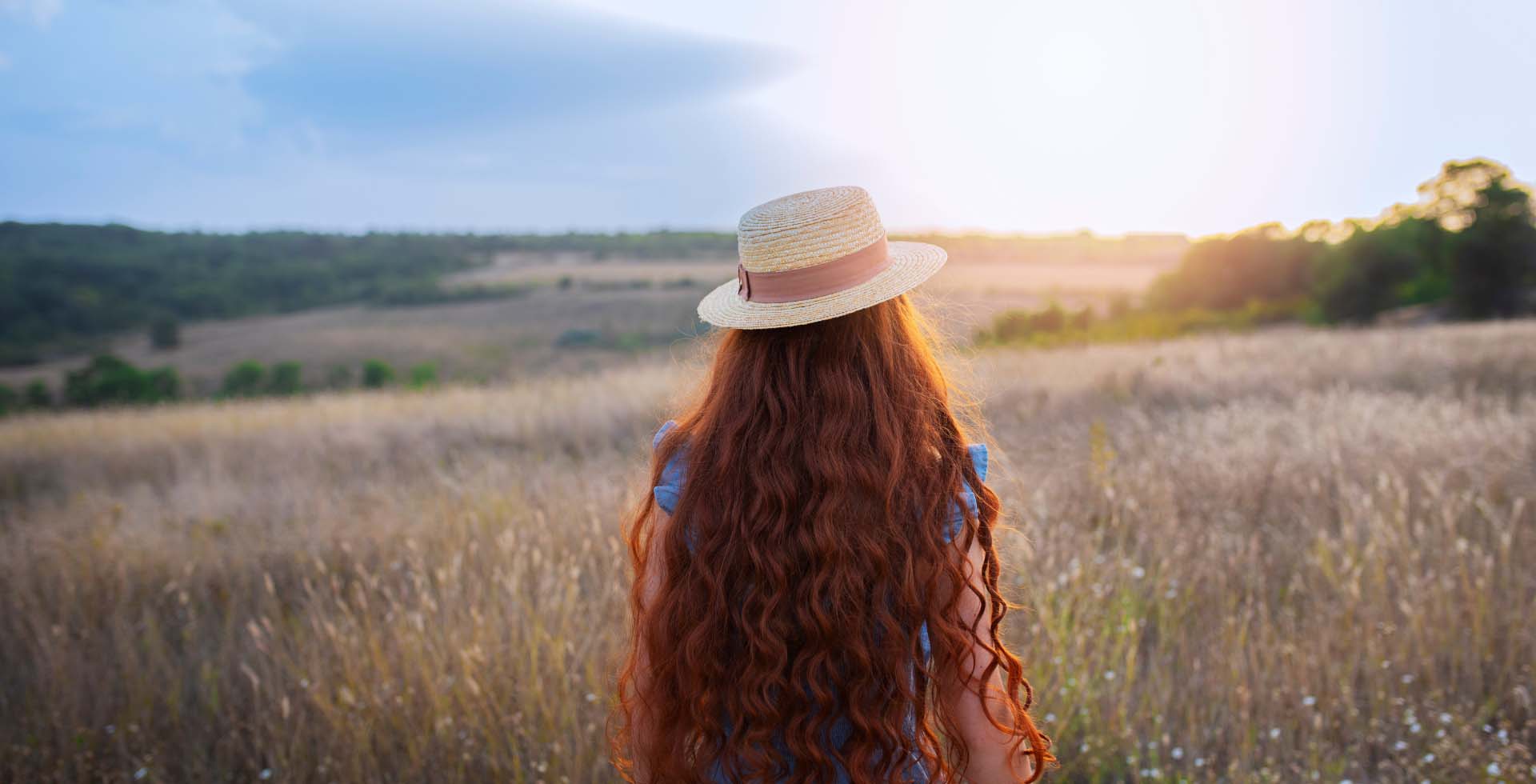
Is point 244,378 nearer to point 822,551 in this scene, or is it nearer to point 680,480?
point 680,480

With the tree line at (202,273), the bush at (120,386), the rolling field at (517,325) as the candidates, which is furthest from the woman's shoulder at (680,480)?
the tree line at (202,273)

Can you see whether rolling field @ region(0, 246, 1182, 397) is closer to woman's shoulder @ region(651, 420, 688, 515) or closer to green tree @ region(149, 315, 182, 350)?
green tree @ region(149, 315, 182, 350)

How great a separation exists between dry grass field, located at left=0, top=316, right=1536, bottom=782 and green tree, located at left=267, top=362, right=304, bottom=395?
23.5m

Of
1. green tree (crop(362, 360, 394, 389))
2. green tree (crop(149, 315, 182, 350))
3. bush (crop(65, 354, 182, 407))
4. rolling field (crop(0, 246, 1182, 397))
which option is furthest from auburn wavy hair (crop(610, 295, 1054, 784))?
green tree (crop(149, 315, 182, 350))

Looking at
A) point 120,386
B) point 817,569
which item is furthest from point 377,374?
point 817,569

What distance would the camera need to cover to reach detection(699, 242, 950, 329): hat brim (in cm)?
139

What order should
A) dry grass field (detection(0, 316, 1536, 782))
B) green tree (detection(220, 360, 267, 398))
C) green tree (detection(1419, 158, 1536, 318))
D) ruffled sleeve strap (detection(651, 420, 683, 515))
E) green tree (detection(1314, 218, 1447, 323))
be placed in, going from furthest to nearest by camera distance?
green tree (detection(1314, 218, 1447, 323)), green tree (detection(220, 360, 267, 398)), green tree (detection(1419, 158, 1536, 318)), dry grass field (detection(0, 316, 1536, 782)), ruffled sleeve strap (detection(651, 420, 683, 515))

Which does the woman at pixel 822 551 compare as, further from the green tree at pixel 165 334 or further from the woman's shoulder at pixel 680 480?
the green tree at pixel 165 334

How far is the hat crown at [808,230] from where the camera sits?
147 cm

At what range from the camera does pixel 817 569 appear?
4.54 feet

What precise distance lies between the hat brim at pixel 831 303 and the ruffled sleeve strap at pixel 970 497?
1.12 ft

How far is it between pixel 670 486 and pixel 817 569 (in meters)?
0.33

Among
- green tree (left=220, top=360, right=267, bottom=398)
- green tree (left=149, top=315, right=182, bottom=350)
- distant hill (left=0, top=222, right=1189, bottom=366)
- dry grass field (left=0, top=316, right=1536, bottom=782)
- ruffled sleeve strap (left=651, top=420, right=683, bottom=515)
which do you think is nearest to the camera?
ruffled sleeve strap (left=651, top=420, right=683, bottom=515)

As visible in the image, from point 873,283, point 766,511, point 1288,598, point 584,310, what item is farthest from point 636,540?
point 584,310
